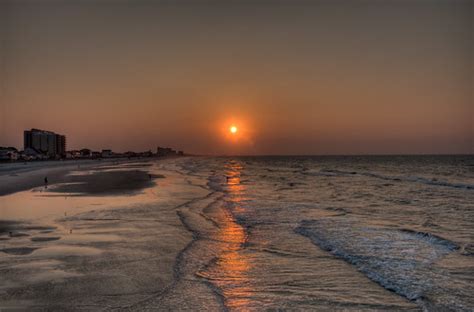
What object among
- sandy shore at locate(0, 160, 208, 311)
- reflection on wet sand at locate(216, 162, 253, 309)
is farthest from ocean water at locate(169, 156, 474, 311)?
sandy shore at locate(0, 160, 208, 311)

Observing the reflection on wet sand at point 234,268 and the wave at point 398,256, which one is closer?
the reflection on wet sand at point 234,268

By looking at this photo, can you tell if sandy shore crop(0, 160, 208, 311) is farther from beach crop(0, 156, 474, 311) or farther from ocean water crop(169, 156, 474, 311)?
ocean water crop(169, 156, 474, 311)

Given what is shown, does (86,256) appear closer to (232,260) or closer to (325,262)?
(232,260)

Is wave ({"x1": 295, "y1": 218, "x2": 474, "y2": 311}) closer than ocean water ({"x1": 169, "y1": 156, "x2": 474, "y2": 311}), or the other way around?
ocean water ({"x1": 169, "y1": 156, "x2": 474, "y2": 311})

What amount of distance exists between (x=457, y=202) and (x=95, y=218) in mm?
23093

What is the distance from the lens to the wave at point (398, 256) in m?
8.41

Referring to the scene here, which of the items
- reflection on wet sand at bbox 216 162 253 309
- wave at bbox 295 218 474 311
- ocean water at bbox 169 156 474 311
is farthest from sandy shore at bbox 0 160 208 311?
wave at bbox 295 218 474 311

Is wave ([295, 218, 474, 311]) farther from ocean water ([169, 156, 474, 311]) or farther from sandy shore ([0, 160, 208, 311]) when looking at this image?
sandy shore ([0, 160, 208, 311])

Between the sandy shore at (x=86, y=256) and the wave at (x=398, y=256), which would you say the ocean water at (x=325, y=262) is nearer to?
the wave at (x=398, y=256)

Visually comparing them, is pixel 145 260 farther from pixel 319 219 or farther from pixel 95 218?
pixel 319 219

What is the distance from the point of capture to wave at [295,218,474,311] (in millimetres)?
8414

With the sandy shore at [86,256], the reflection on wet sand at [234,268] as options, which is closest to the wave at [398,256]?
the reflection on wet sand at [234,268]

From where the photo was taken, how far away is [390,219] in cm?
1941

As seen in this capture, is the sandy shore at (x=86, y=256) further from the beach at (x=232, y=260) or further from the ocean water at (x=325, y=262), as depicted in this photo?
the ocean water at (x=325, y=262)
